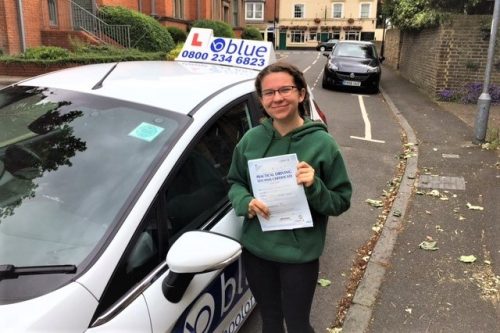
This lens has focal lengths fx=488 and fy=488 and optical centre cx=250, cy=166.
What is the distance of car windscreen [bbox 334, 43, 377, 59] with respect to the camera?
16.7 m

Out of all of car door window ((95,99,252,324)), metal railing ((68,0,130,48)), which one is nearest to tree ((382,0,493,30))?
metal railing ((68,0,130,48))

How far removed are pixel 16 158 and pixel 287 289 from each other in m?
1.43

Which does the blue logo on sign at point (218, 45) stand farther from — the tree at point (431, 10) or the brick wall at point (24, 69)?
the tree at point (431, 10)

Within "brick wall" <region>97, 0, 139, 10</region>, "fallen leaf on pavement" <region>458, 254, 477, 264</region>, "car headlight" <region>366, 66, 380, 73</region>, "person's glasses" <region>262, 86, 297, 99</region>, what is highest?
"brick wall" <region>97, 0, 139, 10</region>

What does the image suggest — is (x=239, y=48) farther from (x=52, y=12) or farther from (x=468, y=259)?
(x=52, y=12)

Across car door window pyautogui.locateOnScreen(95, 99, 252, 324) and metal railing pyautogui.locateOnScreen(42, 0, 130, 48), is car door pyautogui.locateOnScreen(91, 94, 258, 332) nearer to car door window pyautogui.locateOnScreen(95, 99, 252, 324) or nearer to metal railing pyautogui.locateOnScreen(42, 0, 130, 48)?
car door window pyautogui.locateOnScreen(95, 99, 252, 324)

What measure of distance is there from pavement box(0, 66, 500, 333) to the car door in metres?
1.32

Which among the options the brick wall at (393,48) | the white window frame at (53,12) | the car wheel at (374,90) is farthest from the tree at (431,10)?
the white window frame at (53,12)

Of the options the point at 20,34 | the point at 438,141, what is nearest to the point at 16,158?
the point at 438,141

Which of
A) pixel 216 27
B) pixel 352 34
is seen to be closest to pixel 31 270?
pixel 216 27

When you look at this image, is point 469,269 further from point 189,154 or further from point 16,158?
point 16,158

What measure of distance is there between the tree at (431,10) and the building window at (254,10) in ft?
149

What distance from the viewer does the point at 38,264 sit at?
5.72 ft

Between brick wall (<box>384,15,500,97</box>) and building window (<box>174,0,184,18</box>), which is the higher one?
building window (<box>174,0,184,18</box>)
